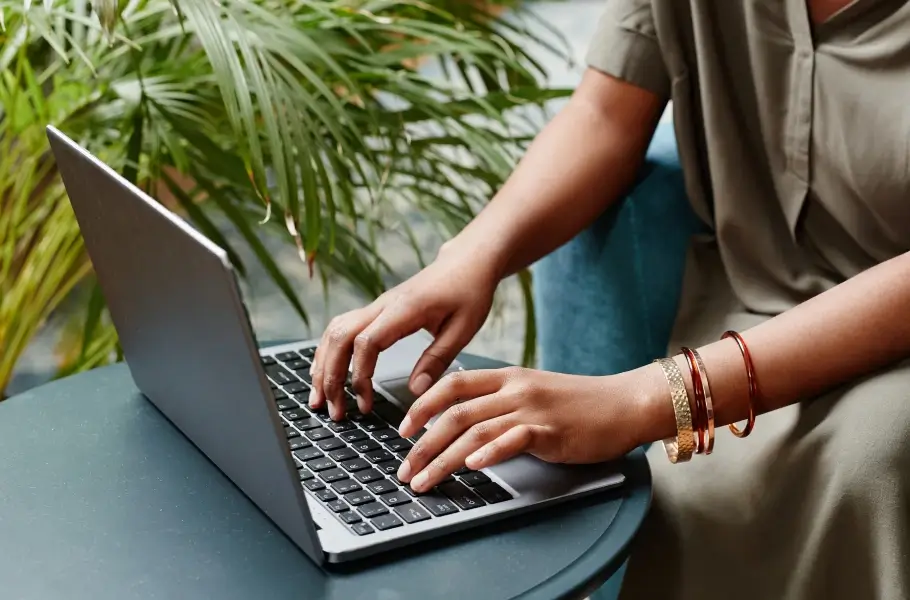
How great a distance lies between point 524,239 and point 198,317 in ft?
1.38

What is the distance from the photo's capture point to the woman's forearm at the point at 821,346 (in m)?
0.85

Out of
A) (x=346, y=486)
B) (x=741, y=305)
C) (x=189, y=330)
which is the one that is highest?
(x=189, y=330)

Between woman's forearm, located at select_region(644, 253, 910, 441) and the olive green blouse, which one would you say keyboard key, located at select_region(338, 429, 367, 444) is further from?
the olive green blouse

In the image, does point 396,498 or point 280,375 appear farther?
point 280,375

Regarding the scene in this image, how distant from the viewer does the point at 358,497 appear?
0.73 m

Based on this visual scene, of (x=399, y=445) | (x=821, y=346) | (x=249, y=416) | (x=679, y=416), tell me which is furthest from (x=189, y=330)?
(x=821, y=346)

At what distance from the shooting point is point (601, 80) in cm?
109

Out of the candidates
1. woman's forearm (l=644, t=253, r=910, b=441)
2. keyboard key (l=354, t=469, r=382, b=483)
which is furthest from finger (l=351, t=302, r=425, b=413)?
woman's forearm (l=644, t=253, r=910, b=441)

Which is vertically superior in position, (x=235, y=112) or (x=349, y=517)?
(x=235, y=112)

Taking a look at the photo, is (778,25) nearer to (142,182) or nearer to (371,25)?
(371,25)

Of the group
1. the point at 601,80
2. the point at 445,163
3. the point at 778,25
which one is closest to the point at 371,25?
the point at 445,163

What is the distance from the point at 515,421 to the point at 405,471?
0.08 m

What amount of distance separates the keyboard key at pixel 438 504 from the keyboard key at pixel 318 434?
0.40 feet

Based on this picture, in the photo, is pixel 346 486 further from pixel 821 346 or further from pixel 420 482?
pixel 821 346
